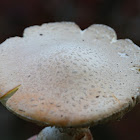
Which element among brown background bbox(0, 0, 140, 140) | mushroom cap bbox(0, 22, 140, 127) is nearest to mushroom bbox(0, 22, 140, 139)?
mushroom cap bbox(0, 22, 140, 127)

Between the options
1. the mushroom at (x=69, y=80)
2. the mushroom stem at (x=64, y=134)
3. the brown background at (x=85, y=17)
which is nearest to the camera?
the mushroom at (x=69, y=80)

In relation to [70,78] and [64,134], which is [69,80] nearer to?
[70,78]

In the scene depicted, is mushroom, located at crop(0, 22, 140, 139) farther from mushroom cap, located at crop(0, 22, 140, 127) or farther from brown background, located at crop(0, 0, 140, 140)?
brown background, located at crop(0, 0, 140, 140)

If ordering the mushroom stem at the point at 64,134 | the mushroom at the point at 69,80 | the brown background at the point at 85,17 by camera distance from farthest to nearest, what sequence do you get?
1. the brown background at the point at 85,17
2. the mushroom stem at the point at 64,134
3. the mushroom at the point at 69,80

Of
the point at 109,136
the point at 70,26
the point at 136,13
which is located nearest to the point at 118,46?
the point at 70,26

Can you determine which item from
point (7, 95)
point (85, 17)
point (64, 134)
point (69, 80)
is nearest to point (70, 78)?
point (69, 80)

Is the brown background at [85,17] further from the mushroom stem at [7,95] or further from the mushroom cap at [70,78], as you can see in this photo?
the mushroom stem at [7,95]

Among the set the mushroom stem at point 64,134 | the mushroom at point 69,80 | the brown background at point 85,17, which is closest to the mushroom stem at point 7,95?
the mushroom at point 69,80

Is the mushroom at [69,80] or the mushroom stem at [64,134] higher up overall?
the mushroom at [69,80]
